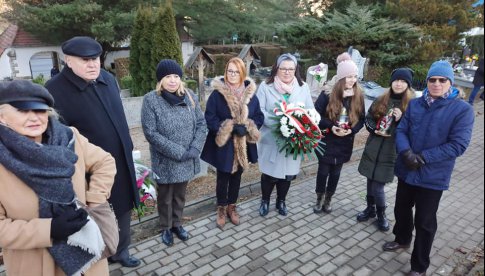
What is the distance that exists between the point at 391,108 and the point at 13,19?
18.3 meters

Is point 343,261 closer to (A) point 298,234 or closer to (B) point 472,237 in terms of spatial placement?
(A) point 298,234

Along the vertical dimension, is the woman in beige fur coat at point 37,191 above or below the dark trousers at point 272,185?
above

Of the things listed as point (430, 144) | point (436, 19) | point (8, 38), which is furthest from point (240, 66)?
point (8, 38)

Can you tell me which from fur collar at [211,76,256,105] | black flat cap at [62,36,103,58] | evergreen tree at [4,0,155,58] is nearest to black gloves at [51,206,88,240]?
black flat cap at [62,36,103,58]

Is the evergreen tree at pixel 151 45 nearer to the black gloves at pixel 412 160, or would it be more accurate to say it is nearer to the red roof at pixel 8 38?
the black gloves at pixel 412 160

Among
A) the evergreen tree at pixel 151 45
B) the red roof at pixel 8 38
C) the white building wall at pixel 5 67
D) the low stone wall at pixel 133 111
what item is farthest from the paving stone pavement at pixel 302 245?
the white building wall at pixel 5 67

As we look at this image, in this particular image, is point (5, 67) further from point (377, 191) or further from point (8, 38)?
point (377, 191)

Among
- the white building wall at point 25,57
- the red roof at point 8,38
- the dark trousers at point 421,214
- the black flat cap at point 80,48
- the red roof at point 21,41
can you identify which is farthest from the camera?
the red roof at point 8,38

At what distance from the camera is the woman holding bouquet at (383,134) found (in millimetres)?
3748

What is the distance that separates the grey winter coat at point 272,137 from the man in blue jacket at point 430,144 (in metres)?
1.26

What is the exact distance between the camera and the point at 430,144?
10.1 ft

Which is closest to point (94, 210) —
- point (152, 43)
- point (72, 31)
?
point (152, 43)

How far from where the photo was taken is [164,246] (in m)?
3.72

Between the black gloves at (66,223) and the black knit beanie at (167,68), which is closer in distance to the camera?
the black gloves at (66,223)
